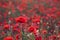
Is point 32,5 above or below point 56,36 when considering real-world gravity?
below

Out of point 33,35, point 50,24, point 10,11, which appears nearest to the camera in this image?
point 33,35

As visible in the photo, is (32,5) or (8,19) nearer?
(8,19)

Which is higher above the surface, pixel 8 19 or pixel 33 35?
pixel 33 35

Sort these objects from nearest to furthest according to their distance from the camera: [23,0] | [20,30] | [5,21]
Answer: [20,30], [5,21], [23,0]

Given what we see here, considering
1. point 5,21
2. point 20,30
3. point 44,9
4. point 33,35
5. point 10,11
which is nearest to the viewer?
point 33,35

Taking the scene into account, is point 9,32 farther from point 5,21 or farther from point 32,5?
point 32,5

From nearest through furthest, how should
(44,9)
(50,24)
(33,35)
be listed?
1. (33,35)
2. (50,24)
3. (44,9)

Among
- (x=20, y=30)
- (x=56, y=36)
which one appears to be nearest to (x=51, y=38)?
(x=56, y=36)

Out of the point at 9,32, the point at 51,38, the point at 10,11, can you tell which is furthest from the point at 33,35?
the point at 10,11

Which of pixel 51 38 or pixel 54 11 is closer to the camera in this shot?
pixel 51 38

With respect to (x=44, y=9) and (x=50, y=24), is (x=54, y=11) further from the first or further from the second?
(x=50, y=24)
